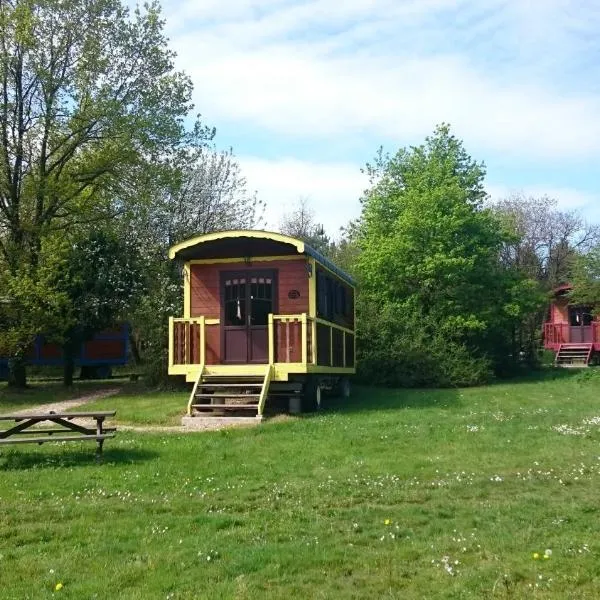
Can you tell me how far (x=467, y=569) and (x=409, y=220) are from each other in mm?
24016

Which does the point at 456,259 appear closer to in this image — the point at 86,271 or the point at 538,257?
the point at 86,271

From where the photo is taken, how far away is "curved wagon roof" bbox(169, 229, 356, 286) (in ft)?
55.8

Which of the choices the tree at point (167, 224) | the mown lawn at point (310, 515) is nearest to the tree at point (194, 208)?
the tree at point (167, 224)

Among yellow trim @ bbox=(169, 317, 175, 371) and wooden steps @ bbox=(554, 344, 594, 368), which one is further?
wooden steps @ bbox=(554, 344, 594, 368)

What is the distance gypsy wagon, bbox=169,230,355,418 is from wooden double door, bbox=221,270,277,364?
0.02 m

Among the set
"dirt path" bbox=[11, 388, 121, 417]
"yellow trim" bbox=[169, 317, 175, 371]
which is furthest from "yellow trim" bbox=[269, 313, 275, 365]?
"dirt path" bbox=[11, 388, 121, 417]

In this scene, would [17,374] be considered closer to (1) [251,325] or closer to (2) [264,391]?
(1) [251,325]

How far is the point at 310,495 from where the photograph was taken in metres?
8.17

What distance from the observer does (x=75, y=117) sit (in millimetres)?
24891

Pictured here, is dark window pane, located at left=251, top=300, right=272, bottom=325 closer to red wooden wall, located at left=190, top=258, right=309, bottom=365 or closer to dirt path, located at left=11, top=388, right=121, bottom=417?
red wooden wall, located at left=190, top=258, right=309, bottom=365

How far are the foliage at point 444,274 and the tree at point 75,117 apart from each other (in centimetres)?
944

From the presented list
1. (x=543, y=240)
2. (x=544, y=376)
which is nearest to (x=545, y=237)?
(x=543, y=240)

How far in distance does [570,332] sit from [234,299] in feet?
92.0

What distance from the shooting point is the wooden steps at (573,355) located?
126ft
